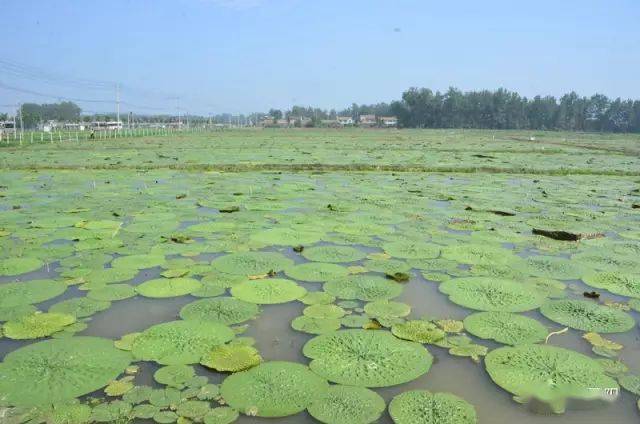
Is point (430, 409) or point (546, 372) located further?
point (546, 372)

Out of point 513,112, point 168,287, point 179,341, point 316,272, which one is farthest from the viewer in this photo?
point 513,112

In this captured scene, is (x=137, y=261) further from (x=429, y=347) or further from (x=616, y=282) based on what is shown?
(x=616, y=282)

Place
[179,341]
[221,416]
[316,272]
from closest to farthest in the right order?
[221,416] → [179,341] → [316,272]

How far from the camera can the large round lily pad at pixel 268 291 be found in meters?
3.29

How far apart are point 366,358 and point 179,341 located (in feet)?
3.38

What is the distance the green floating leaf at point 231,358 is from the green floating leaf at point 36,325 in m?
1.01

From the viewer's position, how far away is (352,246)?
471 centimetres

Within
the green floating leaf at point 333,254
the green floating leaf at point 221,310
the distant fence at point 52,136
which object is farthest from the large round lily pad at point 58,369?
the distant fence at point 52,136

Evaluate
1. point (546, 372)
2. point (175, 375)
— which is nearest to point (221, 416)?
point (175, 375)

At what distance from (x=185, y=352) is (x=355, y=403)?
3.18 ft

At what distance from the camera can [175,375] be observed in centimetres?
231

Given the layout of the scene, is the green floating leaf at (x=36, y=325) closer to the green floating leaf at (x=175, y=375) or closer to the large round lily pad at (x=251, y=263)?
the green floating leaf at (x=175, y=375)

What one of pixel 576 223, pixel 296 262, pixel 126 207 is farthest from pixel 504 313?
pixel 126 207

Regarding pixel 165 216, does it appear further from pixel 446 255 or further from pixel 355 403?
pixel 355 403
